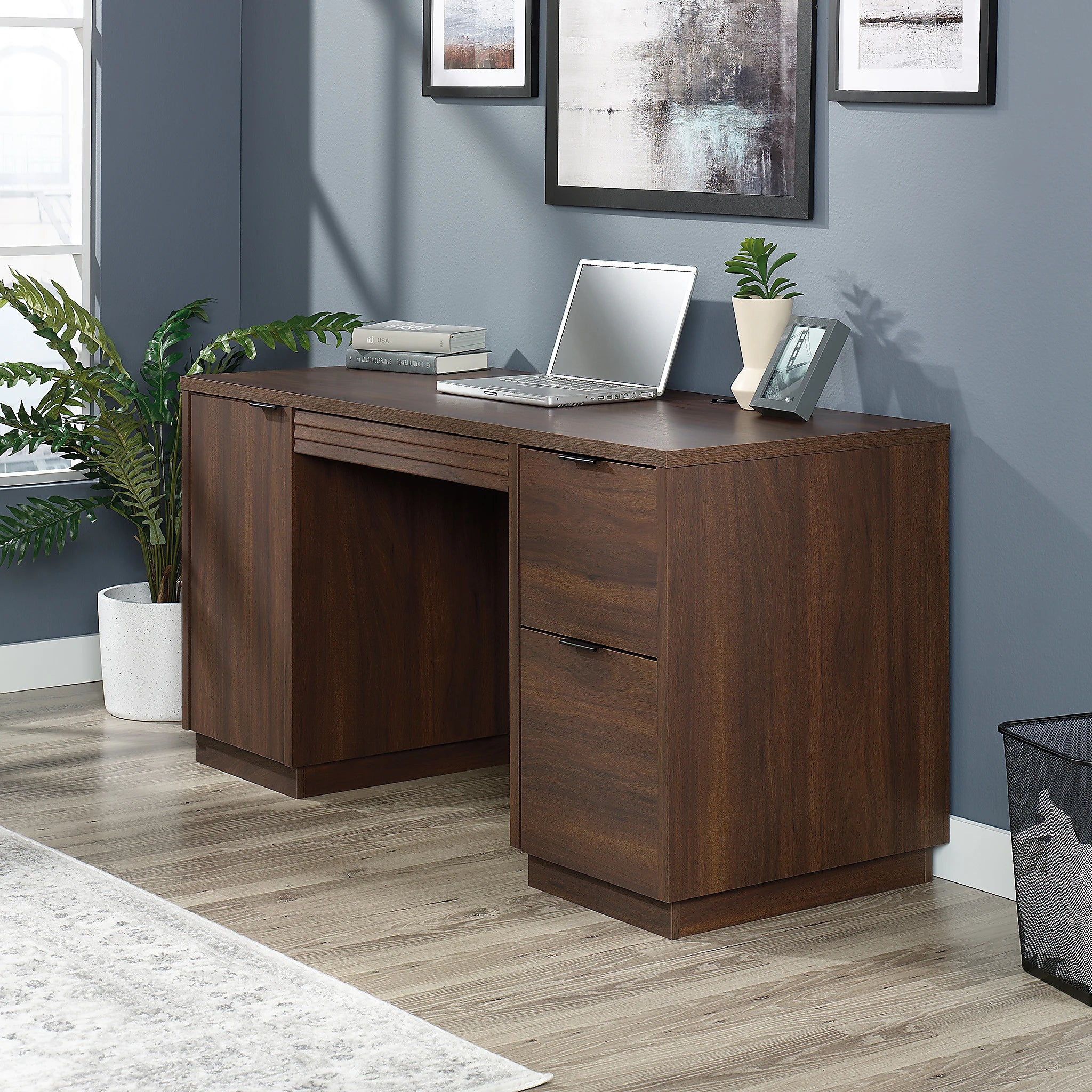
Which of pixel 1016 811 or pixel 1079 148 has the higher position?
pixel 1079 148

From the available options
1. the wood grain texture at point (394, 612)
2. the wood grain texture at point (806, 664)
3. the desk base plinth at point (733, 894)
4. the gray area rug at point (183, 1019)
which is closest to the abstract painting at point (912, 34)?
the wood grain texture at point (806, 664)

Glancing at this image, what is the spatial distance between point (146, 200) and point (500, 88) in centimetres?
112

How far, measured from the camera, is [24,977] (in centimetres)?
252

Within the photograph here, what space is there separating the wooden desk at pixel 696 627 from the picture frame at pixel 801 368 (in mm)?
38

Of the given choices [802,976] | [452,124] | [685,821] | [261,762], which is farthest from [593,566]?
[452,124]

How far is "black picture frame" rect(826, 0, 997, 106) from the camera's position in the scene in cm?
282

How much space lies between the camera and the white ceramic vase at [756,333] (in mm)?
3064

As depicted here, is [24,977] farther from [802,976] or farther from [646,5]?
[646,5]

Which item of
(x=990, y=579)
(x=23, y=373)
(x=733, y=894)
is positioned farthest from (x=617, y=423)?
(x=23, y=373)

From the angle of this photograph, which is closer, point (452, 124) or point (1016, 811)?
point (1016, 811)

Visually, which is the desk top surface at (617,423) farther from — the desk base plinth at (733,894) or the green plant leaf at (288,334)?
the desk base plinth at (733,894)

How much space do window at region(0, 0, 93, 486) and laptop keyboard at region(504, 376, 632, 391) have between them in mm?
1392

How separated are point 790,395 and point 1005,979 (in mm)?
970

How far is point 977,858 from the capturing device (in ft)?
9.82
